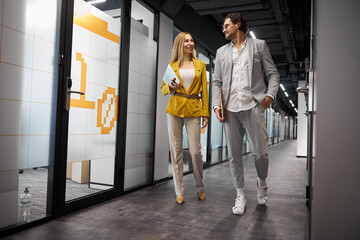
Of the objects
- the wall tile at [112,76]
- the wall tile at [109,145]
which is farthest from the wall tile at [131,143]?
the wall tile at [112,76]

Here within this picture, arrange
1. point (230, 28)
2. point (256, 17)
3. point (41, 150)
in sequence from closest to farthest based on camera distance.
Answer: point (41, 150)
point (230, 28)
point (256, 17)

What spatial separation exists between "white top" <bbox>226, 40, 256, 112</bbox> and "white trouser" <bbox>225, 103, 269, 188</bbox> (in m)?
0.06

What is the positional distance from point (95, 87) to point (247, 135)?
4.77 feet

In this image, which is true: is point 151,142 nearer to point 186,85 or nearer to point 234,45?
point 186,85

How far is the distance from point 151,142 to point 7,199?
197 centimetres

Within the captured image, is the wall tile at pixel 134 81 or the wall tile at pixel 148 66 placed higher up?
the wall tile at pixel 148 66

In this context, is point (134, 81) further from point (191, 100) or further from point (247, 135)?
point (247, 135)

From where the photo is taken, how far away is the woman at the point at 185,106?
267 centimetres

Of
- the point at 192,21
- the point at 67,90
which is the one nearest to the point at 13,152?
the point at 67,90

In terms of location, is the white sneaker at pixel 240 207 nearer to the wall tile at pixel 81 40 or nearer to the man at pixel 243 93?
the man at pixel 243 93

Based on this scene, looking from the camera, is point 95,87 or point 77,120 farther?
point 95,87

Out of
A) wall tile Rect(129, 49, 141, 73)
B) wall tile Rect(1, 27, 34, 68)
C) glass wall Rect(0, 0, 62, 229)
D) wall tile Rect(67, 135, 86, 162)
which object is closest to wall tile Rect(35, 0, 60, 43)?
glass wall Rect(0, 0, 62, 229)

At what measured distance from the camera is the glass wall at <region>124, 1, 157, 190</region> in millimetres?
3172

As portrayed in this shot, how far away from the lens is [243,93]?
2336 millimetres
